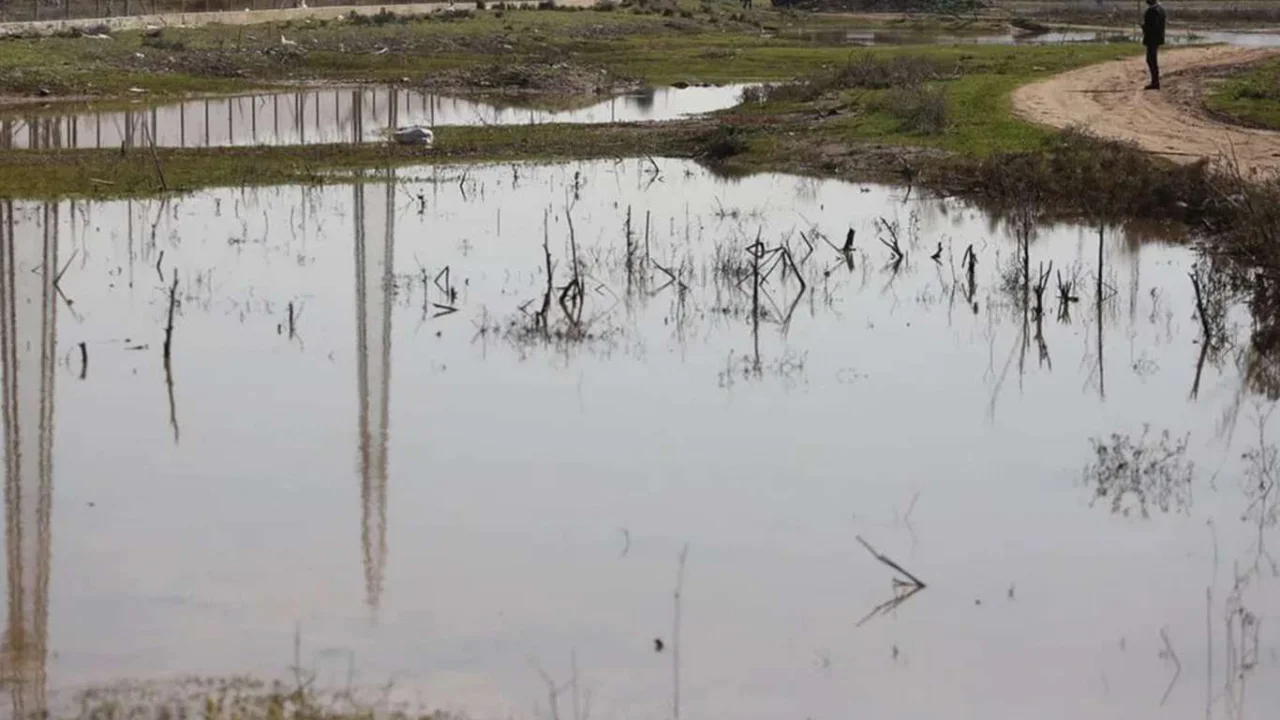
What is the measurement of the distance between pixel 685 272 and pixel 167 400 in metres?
6.80

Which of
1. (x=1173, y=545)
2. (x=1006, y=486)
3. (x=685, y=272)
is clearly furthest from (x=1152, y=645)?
(x=685, y=272)

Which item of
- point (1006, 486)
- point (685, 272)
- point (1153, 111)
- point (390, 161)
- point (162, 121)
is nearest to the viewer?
point (1006, 486)

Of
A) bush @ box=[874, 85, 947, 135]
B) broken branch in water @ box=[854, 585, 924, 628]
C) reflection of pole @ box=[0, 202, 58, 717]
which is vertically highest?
bush @ box=[874, 85, 947, 135]

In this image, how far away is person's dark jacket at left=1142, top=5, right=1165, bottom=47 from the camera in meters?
35.2

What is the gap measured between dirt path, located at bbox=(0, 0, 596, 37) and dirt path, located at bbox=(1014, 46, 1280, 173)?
28.6m

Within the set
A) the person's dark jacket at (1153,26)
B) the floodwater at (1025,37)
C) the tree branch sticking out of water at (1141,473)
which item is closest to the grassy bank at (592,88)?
the person's dark jacket at (1153,26)

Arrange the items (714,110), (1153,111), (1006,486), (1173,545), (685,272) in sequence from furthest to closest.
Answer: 1. (714,110)
2. (1153,111)
3. (685,272)
4. (1006,486)
5. (1173,545)

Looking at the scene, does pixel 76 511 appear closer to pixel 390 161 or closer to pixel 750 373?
pixel 750 373

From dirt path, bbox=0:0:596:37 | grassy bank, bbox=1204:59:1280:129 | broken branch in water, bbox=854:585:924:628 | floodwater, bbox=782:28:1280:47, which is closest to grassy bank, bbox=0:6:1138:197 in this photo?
dirt path, bbox=0:0:596:37

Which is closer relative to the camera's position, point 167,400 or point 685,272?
point 167,400

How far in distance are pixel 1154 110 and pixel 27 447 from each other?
23406 millimetres

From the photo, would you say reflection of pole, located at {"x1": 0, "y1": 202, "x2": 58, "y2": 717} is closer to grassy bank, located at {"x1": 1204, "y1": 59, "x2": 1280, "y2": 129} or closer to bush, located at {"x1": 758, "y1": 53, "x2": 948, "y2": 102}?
grassy bank, located at {"x1": 1204, "y1": 59, "x2": 1280, "y2": 129}

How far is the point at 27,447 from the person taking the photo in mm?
13305

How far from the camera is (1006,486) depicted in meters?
12.8
